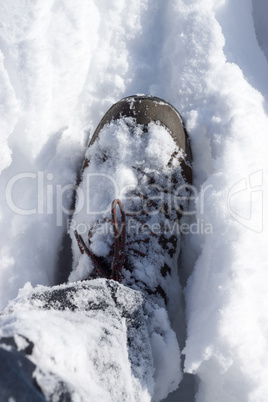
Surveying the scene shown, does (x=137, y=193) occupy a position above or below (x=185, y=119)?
below

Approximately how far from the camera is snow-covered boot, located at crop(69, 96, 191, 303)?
1.15 metres

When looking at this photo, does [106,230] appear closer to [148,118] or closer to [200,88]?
[148,118]

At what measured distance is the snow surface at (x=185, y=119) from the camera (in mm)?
937

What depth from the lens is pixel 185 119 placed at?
4.42 feet

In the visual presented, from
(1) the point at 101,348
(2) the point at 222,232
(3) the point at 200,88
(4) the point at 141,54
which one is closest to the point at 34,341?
(1) the point at 101,348

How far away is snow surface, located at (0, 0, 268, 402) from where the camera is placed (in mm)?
937

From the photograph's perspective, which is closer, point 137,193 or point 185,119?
point 137,193

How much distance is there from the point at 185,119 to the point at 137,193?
0.34 meters

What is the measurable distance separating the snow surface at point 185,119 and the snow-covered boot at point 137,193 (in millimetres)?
79

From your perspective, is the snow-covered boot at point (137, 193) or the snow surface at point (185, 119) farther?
the snow-covered boot at point (137, 193)

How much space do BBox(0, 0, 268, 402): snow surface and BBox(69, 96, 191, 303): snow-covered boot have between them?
3.1 inches

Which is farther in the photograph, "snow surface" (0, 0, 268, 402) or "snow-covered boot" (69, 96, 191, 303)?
"snow-covered boot" (69, 96, 191, 303)

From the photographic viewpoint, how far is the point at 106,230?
117cm

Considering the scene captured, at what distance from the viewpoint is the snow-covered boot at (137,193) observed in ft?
3.76
